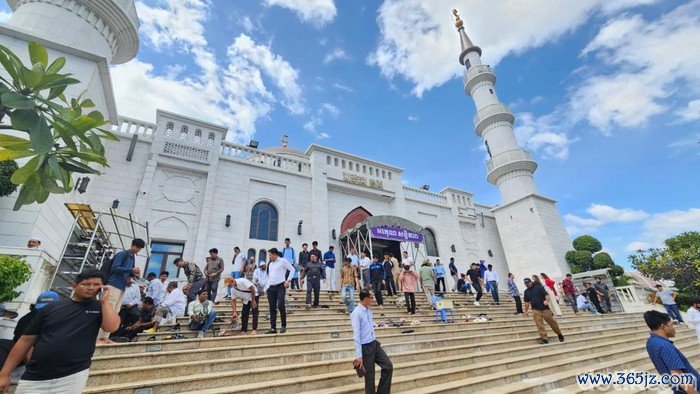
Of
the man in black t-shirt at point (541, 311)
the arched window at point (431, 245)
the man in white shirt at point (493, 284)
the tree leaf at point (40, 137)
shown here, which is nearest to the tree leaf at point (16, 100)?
the tree leaf at point (40, 137)

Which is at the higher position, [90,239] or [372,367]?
[90,239]

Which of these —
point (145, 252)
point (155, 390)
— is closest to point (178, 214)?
point (145, 252)

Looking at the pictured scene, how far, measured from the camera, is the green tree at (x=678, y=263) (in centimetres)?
1609

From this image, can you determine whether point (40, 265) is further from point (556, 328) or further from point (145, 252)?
point (556, 328)

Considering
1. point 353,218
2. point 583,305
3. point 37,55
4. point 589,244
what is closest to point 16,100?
point 37,55

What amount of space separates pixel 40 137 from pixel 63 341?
5.41ft

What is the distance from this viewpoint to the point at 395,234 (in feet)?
46.6

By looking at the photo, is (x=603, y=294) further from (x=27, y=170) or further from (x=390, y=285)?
(x=27, y=170)

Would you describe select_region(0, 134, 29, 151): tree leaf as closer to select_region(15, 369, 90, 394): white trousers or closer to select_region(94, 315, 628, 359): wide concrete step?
select_region(15, 369, 90, 394): white trousers

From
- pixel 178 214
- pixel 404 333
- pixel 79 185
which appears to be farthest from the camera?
pixel 178 214

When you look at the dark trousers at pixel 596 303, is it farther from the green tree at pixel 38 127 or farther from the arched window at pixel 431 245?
the green tree at pixel 38 127

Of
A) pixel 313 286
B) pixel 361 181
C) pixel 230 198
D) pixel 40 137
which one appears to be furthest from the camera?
pixel 361 181

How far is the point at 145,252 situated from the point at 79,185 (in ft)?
9.60

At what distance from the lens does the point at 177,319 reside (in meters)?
6.82
